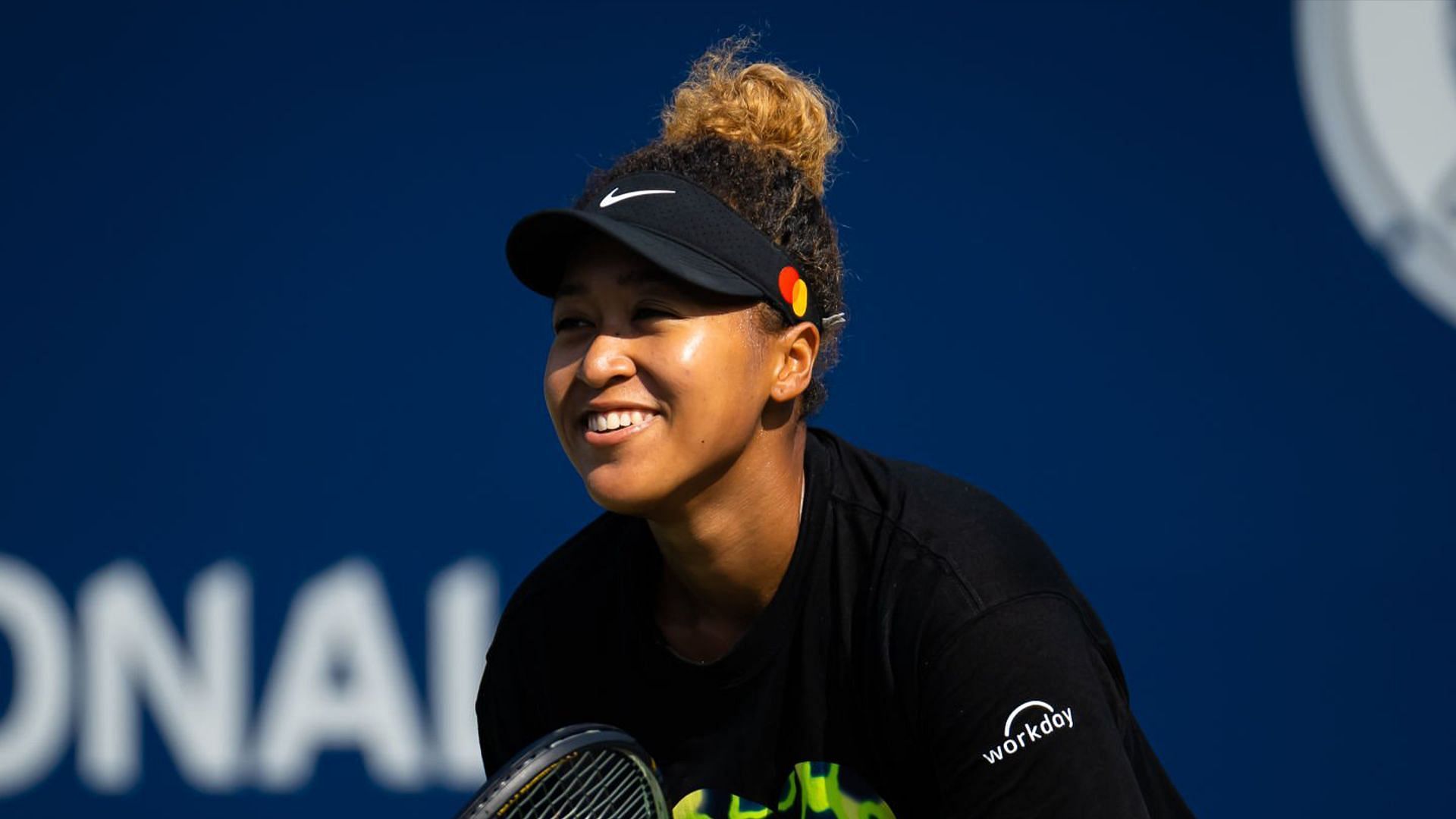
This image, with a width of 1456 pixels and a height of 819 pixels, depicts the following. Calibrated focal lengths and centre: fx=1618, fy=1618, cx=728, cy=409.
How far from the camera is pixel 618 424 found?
1.47 meters

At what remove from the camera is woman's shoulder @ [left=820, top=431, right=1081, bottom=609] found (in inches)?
56.2

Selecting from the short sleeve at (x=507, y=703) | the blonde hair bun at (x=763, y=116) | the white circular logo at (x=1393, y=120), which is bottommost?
the short sleeve at (x=507, y=703)

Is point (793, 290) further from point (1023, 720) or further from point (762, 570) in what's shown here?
point (1023, 720)

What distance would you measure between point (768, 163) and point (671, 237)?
0.18 metres

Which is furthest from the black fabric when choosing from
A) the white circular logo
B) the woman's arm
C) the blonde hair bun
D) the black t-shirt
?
the white circular logo

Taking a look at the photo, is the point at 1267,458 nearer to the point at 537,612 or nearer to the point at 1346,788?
the point at 1346,788

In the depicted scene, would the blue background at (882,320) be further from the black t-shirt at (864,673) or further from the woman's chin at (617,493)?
the woman's chin at (617,493)

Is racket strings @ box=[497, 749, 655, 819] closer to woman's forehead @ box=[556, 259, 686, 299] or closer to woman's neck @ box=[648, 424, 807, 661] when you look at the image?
woman's neck @ box=[648, 424, 807, 661]

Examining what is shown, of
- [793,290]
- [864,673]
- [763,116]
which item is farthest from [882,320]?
[864,673]

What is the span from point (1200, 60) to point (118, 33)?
1892mm

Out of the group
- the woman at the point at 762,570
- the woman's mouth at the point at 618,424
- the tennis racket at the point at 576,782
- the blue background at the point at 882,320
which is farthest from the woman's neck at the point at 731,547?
the blue background at the point at 882,320

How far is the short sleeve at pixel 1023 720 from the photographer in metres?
1.35

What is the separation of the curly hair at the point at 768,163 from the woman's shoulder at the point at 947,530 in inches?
4.1

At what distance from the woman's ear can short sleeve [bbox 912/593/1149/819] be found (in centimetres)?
30
